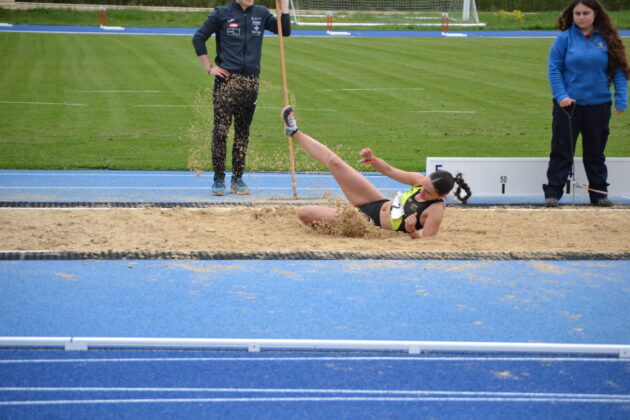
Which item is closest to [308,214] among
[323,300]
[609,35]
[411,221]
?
[411,221]

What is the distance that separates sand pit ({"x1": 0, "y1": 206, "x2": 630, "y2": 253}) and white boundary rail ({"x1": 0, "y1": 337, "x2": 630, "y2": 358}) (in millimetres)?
2292

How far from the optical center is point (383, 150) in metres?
13.5

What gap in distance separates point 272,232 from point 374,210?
3.11ft

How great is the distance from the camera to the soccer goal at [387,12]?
37.5 m

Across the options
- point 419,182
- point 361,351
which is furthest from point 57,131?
point 361,351

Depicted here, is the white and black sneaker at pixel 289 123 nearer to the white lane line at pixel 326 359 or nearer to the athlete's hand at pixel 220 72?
the athlete's hand at pixel 220 72

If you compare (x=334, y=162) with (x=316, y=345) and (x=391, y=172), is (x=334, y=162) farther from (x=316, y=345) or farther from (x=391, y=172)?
(x=316, y=345)

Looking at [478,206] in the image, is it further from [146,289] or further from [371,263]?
[146,289]

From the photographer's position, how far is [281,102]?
761 inches

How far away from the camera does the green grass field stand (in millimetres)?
13391

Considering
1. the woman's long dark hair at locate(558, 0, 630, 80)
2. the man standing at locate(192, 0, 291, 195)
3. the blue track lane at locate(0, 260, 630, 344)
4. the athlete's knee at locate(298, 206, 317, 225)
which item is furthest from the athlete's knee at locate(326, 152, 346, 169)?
the woman's long dark hair at locate(558, 0, 630, 80)

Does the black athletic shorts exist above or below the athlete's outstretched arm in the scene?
below

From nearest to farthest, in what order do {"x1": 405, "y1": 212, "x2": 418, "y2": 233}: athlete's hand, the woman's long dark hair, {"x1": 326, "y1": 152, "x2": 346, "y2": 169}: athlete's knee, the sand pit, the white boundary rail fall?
the white boundary rail
the sand pit
{"x1": 405, "y1": 212, "x2": 418, "y2": 233}: athlete's hand
{"x1": 326, "y1": 152, "x2": 346, "y2": 169}: athlete's knee
the woman's long dark hair

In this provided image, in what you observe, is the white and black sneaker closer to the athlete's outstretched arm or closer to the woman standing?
the athlete's outstretched arm
